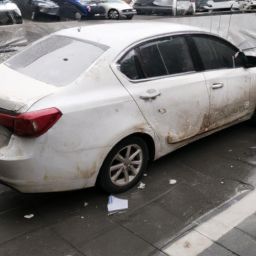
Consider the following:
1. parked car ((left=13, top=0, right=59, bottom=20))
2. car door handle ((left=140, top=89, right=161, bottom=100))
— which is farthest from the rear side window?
parked car ((left=13, top=0, right=59, bottom=20))

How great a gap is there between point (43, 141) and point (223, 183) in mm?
2014

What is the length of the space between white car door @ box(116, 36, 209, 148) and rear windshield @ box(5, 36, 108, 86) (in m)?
0.35

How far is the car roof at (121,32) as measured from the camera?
4.14 metres

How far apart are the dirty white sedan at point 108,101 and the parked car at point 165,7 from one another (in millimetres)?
7369

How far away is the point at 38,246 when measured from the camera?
339 cm

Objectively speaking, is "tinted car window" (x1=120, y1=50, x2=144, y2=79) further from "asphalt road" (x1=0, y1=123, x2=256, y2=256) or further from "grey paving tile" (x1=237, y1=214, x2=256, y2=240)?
"grey paving tile" (x1=237, y1=214, x2=256, y2=240)

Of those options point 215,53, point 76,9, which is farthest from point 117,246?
point 76,9

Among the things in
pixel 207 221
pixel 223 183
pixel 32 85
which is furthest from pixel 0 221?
pixel 223 183

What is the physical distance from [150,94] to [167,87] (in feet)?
0.87

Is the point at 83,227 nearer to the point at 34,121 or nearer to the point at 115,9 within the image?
the point at 34,121

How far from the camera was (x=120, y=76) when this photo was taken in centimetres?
397

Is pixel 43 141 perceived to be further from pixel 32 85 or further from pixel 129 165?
pixel 129 165

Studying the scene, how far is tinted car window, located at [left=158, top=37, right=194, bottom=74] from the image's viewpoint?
14.6 ft

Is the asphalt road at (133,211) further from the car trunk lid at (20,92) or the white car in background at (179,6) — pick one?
the white car in background at (179,6)
